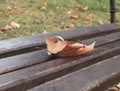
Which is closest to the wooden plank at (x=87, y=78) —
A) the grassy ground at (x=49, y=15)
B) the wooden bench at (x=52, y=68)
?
the wooden bench at (x=52, y=68)

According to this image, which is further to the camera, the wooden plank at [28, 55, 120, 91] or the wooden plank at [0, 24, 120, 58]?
the wooden plank at [0, 24, 120, 58]

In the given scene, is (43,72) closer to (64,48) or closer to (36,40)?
(64,48)

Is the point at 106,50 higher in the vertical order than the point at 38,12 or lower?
higher

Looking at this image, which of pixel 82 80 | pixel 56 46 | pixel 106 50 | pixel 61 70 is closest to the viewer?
pixel 82 80

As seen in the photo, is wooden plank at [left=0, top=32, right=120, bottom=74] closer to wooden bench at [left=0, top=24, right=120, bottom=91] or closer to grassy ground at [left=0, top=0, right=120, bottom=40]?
wooden bench at [left=0, top=24, right=120, bottom=91]

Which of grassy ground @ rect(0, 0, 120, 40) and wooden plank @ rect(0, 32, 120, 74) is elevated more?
wooden plank @ rect(0, 32, 120, 74)

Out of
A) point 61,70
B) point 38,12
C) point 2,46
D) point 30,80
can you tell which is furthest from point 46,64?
point 38,12

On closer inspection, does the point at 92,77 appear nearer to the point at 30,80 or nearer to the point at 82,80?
the point at 82,80

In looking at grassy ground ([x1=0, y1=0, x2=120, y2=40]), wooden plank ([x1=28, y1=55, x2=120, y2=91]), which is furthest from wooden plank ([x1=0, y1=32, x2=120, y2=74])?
grassy ground ([x1=0, y1=0, x2=120, y2=40])
